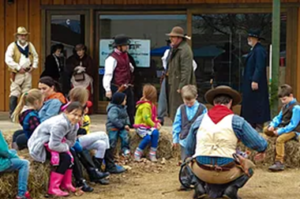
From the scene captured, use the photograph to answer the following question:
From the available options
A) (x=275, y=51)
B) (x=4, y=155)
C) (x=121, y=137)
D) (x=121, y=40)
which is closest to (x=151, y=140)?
(x=121, y=137)

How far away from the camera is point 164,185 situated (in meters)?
6.82

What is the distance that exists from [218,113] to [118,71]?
3618mm

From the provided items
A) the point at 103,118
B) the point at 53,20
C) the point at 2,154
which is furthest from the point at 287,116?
the point at 53,20

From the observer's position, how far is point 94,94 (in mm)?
12344

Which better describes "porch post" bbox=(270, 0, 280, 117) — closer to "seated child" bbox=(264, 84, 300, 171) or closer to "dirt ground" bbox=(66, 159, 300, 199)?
"seated child" bbox=(264, 84, 300, 171)

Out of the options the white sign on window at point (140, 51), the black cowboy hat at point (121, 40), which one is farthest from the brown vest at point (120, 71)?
the white sign on window at point (140, 51)

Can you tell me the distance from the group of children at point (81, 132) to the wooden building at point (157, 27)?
400 cm

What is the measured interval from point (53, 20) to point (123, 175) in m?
6.05

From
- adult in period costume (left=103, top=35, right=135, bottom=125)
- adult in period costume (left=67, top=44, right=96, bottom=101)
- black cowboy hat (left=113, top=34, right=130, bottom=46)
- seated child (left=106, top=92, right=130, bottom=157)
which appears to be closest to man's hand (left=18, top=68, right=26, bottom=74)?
adult in period costume (left=67, top=44, right=96, bottom=101)

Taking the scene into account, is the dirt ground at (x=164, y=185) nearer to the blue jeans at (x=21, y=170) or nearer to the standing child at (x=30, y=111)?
the blue jeans at (x=21, y=170)

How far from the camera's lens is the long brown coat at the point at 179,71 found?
8609 mm

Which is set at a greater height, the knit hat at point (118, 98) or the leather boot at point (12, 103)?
the knit hat at point (118, 98)

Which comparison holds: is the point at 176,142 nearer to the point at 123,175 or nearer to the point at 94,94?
the point at 123,175

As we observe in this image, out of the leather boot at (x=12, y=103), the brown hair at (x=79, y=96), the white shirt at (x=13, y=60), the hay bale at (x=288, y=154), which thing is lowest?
the hay bale at (x=288, y=154)
